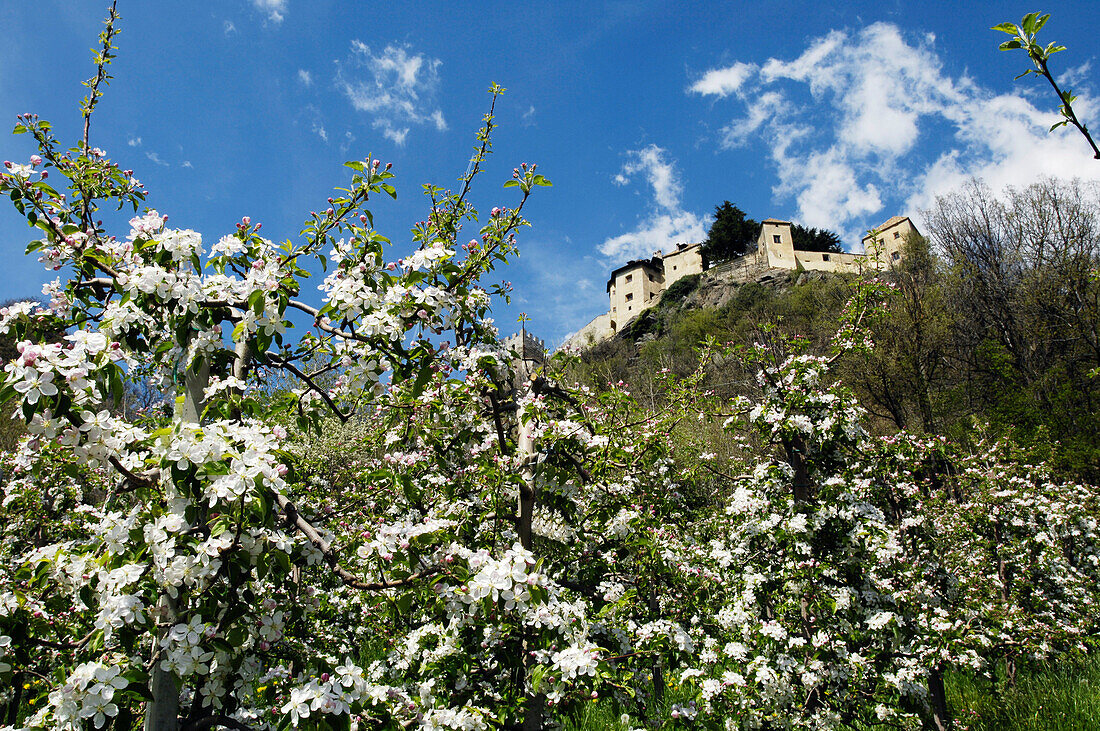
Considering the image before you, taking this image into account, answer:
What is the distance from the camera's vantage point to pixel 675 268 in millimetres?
57125

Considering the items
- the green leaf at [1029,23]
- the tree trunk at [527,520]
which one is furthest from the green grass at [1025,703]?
the green leaf at [1029,23]

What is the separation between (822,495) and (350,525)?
3.91 m

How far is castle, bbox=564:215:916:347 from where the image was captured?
4972cm

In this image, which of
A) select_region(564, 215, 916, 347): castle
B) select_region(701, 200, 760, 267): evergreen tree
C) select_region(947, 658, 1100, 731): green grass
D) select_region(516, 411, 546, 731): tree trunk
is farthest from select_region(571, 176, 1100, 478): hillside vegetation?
select_region(701, 200, 760, 267): evergreen tree

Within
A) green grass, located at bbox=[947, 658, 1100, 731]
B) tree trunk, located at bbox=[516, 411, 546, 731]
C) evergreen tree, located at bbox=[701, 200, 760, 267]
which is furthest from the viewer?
evergreen tree, located at bbox=[701, 200, 760, 267]

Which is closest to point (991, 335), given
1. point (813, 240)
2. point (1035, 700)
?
point (1035, 700)

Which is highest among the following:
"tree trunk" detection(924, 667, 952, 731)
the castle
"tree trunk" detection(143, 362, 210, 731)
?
the castle

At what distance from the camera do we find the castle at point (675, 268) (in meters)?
49.7

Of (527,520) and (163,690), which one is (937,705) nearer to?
(527,520)

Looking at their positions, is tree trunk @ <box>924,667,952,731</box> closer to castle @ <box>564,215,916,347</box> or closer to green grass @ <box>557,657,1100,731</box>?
green grass @ <box>557,657,1100,731</box>

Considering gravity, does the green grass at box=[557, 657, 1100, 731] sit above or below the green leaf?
below

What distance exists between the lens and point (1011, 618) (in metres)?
6.23

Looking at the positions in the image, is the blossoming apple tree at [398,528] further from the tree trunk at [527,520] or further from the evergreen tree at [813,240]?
the evergreen tree at [813,240]

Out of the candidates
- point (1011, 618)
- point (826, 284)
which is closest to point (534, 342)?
point (826, 284)
